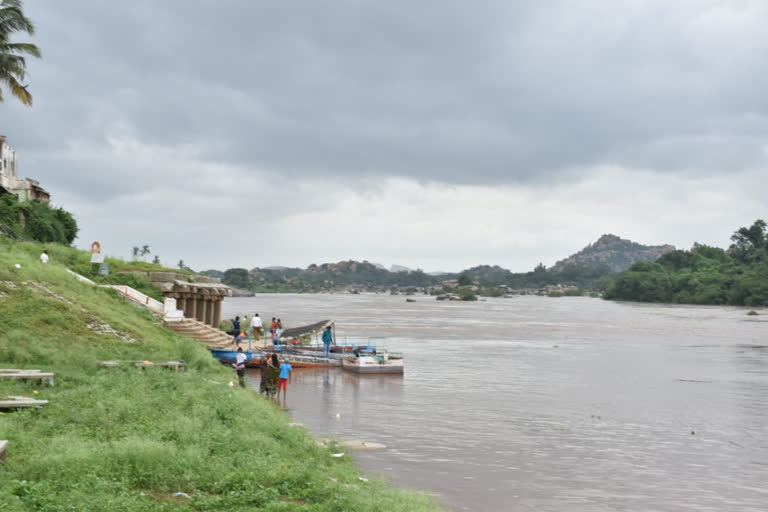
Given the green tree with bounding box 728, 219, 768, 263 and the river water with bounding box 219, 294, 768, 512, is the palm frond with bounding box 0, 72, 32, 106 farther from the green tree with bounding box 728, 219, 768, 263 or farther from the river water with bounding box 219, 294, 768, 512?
the green tree with bounding box 728, 219, 768, 263

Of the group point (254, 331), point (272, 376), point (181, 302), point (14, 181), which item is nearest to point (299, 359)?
point (181, 302)

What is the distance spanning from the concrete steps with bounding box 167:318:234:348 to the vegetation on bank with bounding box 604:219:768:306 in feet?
432

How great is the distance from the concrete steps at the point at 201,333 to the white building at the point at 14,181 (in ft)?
80.1

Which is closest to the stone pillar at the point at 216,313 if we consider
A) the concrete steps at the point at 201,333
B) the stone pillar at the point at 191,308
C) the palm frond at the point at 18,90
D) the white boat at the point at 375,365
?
the stone pillar at the point at 191,308

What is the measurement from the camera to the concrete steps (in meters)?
33.1

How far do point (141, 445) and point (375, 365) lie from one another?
25.0m

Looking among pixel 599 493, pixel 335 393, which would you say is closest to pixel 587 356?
pixel 335 393

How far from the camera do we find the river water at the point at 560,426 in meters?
15.7

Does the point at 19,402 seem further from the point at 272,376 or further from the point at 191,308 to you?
the point at 191,308

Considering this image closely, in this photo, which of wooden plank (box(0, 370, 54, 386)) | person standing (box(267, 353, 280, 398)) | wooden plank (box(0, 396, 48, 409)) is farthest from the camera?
person standing (box(267, 353, 280, 398))

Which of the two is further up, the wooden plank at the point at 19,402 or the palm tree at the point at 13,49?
the palm tree at the point at 13,49

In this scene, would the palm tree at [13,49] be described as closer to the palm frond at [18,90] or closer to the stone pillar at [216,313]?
the palm frond at [18,90]

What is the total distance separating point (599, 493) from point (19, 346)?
1648cm

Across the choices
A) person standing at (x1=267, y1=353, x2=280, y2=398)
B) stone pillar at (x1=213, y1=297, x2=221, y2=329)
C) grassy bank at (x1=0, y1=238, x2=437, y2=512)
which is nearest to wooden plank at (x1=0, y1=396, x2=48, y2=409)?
grassy bank at (x1=0, y1=238, x2=437, y2=512)
